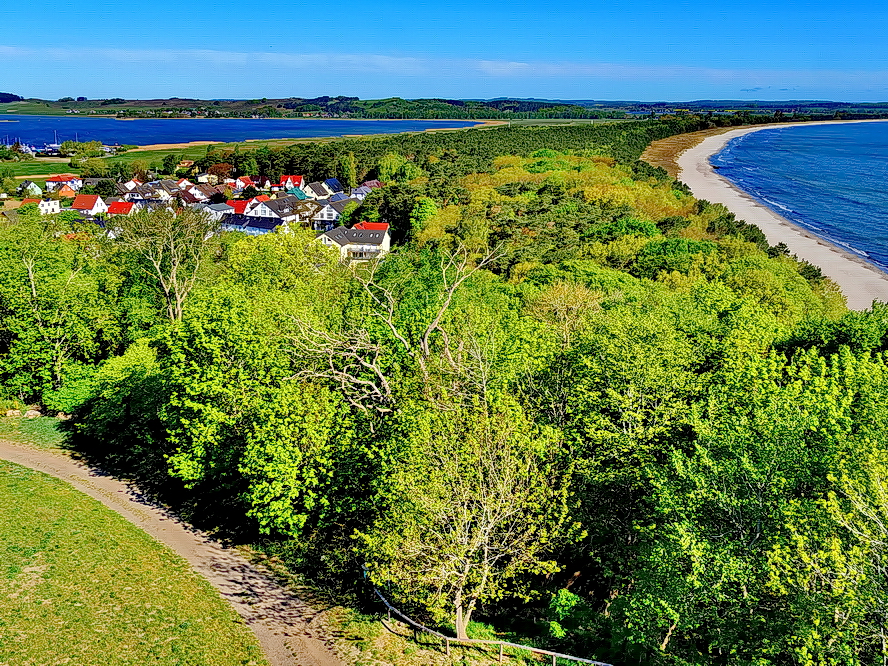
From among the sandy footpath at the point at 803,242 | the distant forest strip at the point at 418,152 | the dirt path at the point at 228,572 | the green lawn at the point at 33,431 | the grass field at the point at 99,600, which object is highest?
the distant forest strip at the point at 418,152

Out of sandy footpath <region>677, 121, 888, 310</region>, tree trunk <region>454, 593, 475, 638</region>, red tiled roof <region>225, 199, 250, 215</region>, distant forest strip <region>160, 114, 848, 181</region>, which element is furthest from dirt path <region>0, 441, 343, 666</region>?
distant forest strip <region>160, 114, 848, 181</region>

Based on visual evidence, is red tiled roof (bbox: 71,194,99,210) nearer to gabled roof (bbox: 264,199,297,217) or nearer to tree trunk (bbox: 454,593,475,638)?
gabled roof (bbox: 264,199,297,217)

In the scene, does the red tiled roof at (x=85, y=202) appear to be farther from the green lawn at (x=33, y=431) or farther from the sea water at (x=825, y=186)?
the sea water at (x=825, y=186)

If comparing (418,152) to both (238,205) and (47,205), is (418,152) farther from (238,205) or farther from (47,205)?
(47,205)

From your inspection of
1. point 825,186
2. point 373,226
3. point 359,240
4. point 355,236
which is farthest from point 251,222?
point 825,186

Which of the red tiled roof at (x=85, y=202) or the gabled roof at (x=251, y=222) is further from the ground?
the red tiled roof at (x=85, y=202)

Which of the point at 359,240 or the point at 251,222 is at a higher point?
the point at 251,222

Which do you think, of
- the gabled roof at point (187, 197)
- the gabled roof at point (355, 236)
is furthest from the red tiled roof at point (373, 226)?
the gabled roof at point (187, 197)
